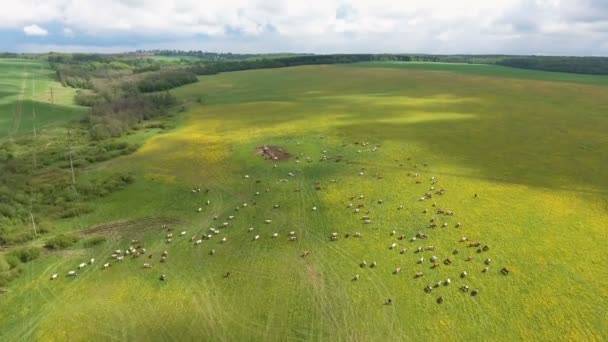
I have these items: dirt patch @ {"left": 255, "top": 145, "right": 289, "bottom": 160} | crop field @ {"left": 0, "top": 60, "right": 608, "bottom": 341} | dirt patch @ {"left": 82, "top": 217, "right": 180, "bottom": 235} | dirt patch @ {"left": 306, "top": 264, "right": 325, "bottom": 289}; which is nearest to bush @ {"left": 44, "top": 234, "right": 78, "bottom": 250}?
crop field @ {"left": 0, "top": 60, "right": 608, "bottom": 341}

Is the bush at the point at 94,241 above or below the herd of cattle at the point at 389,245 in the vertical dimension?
below

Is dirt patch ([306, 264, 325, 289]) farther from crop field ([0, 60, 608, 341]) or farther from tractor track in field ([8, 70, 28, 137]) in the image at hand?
tractor track in field ([8, 70, 28, 137])

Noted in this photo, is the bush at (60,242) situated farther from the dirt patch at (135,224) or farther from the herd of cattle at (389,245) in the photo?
the herd of cattle at (389,245)

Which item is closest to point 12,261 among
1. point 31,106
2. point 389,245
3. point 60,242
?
point 60,242

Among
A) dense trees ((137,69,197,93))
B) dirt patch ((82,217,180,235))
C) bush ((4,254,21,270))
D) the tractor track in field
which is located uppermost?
dense trees ((137,69,197,93))

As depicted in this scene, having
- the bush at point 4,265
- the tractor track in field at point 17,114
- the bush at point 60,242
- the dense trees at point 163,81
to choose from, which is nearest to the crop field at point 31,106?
the tractor track in field at point 17,114

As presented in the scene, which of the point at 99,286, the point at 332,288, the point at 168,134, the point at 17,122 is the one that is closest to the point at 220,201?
the point at 99,286
